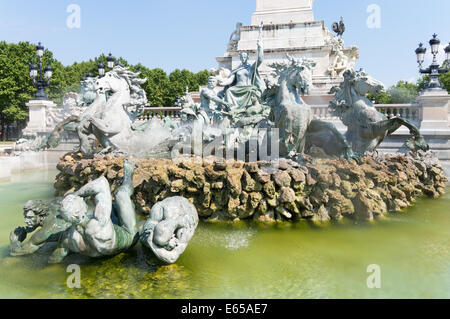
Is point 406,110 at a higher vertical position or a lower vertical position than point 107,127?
higher

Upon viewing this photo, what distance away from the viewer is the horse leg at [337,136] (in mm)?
6011

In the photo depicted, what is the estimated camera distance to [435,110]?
396 inches

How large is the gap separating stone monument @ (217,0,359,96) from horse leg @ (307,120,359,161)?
9.18m

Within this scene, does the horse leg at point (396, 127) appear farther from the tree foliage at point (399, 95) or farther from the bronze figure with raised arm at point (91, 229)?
the tree foliage at point (399, 95)

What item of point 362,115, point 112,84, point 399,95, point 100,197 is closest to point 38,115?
point 112,84

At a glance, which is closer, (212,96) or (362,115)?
(362,115)

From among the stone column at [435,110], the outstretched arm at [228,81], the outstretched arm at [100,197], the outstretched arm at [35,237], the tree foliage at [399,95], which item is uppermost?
the tree foliage at [399,95]

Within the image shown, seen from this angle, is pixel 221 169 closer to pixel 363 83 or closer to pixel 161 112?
pixel 363 83

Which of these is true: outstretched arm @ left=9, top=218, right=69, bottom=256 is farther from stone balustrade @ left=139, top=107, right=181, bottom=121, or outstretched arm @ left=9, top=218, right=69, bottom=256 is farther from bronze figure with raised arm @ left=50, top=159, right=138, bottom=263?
stone balustrade @ left=139, top=107, right=181, bottom=121

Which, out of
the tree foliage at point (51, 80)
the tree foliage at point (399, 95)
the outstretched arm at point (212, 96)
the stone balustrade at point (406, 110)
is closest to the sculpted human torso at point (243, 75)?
the outstretched arm at point (212, 96)

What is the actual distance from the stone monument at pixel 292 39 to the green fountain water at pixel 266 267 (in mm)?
11581

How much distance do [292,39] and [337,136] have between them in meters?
11.3
